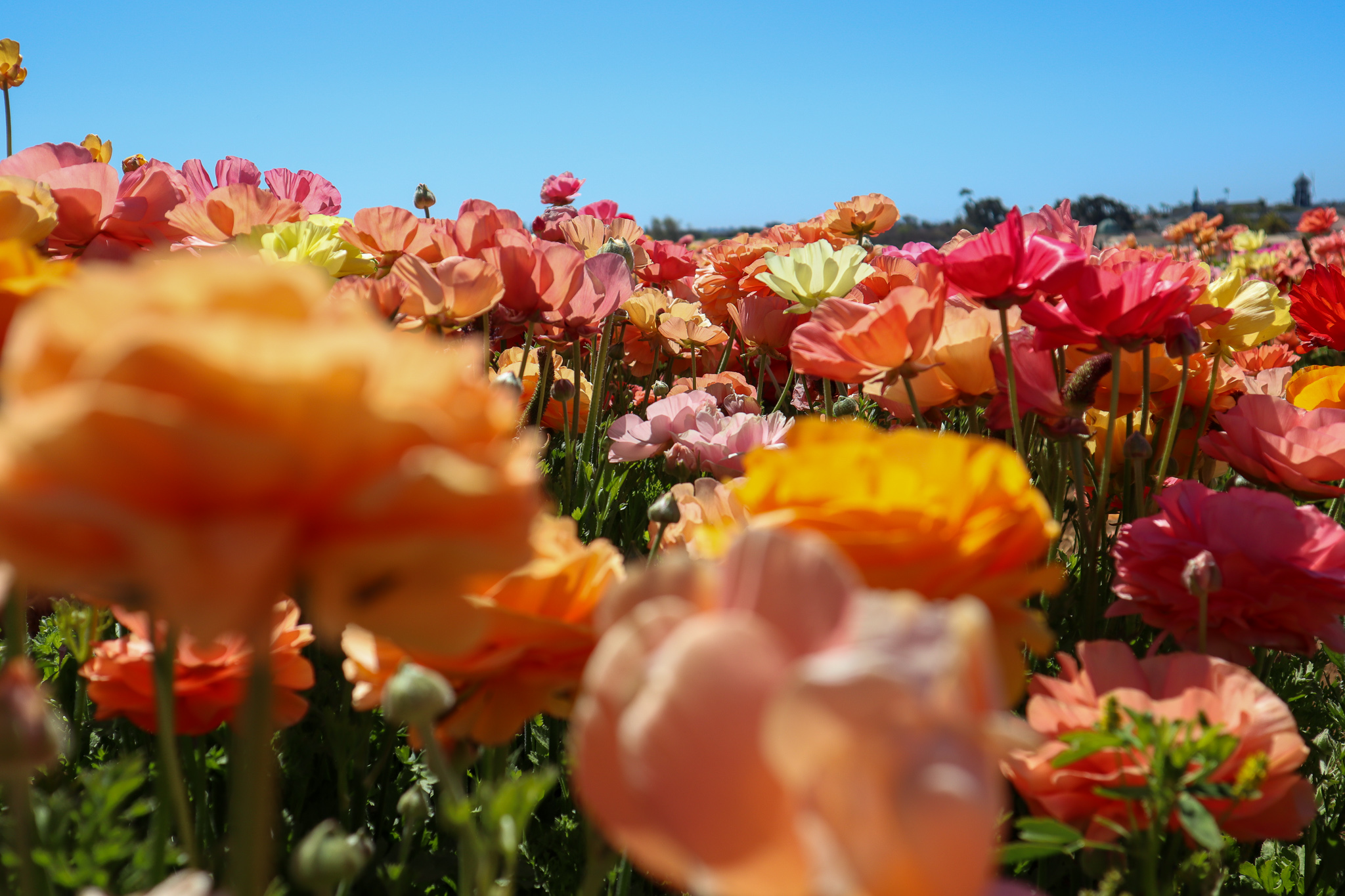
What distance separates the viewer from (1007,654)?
51 cm

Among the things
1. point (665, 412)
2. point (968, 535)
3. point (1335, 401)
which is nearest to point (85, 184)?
point (665, 412)

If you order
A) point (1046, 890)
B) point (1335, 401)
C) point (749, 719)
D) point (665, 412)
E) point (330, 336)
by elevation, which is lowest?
point (1046, 890)

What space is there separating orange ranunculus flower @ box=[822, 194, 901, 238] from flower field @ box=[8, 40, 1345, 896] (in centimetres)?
175

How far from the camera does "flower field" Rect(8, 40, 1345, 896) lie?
A: 32 cm

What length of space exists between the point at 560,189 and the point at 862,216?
1.27m

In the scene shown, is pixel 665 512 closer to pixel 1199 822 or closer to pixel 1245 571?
pixel 1199 822

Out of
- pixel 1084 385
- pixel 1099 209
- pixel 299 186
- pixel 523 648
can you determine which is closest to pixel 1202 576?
pixel 1084 385

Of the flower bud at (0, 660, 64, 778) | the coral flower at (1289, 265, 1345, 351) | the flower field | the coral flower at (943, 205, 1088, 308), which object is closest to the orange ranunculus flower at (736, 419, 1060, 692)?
the flower field

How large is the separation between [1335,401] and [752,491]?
1.71 m

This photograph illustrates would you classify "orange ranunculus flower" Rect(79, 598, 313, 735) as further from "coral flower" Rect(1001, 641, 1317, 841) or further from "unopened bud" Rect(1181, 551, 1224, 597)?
"unopened bud" Rect(1181, 551, 1224, 597)

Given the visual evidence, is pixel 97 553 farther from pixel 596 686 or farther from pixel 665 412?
pixel 665 412

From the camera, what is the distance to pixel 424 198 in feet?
7.52

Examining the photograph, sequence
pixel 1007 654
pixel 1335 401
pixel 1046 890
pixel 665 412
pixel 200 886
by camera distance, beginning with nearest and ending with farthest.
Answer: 1. pixel 200 886
2. pixel 1007 654
3. pixel 1046 890
4. pixel 1335 401
5. pixel 665 412

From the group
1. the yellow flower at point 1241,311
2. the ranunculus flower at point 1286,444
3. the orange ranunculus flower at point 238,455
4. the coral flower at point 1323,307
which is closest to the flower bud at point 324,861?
the orange ranunculus flower at point 238,455
